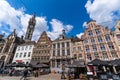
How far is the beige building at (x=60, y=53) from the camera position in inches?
1196

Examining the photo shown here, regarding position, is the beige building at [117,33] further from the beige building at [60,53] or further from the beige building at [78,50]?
the beige building at [60,53]

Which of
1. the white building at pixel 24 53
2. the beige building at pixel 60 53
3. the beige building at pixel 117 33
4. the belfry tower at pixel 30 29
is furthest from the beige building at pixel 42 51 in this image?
the belfry tower at pixel 30 29

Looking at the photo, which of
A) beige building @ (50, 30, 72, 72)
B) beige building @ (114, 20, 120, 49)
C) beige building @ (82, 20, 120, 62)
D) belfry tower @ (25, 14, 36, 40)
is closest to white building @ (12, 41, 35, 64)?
beige building @ (50, 30, 72, 72)

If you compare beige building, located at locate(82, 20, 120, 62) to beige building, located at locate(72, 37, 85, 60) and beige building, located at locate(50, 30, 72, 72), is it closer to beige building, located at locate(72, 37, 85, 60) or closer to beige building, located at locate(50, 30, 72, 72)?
beige building, located at locate(72, 37, 85, 60)

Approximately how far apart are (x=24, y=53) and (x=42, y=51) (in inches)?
295

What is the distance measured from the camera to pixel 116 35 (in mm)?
25188

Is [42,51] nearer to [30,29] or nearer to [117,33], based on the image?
[117,33]

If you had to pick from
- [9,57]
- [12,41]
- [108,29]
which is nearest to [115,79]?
[108,29]

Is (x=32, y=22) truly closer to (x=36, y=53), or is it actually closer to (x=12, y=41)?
(x=12, y=41)

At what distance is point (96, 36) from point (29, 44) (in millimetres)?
24436

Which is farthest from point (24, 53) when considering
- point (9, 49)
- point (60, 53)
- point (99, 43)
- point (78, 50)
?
point (99, 43)

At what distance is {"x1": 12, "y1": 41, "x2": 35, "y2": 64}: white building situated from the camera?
35969 mm

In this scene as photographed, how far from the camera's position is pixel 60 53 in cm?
3228

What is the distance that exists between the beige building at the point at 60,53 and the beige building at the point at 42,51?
1.96 m
